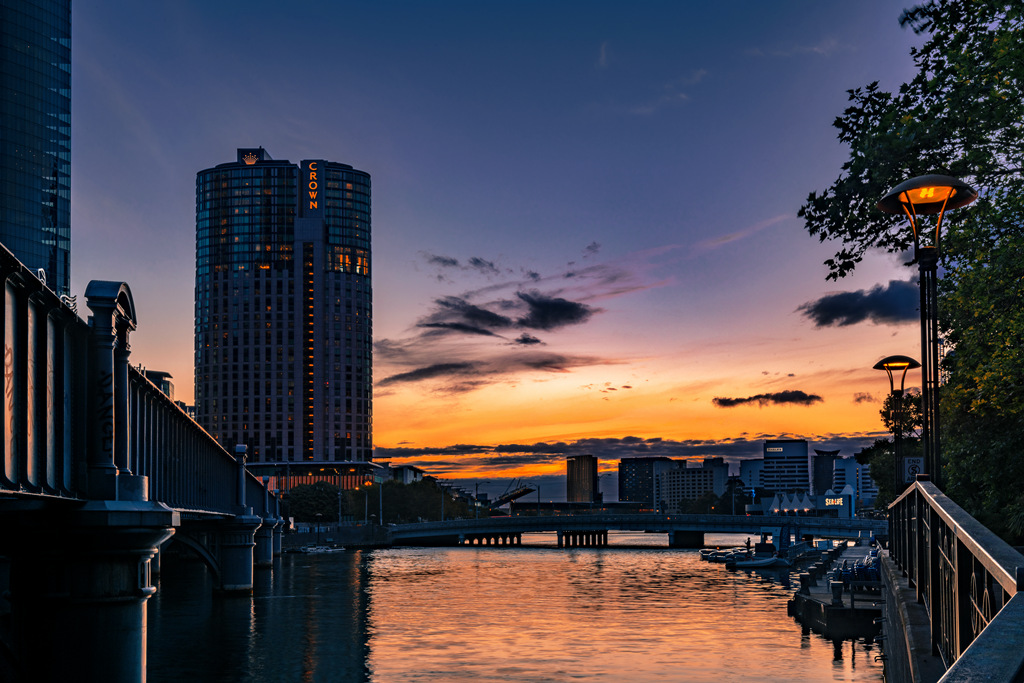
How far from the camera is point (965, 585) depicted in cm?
838

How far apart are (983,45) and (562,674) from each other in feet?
115

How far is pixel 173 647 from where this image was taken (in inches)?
2210

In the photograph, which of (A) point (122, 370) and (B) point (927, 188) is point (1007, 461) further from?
(A) point (122, 370)

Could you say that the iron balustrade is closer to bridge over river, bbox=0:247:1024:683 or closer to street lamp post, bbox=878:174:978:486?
bridge over river, bbox=0:247:1024:683

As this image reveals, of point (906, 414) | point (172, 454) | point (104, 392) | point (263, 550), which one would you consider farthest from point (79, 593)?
point (263, 550)

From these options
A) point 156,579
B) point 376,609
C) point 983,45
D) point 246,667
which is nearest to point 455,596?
point 376,609

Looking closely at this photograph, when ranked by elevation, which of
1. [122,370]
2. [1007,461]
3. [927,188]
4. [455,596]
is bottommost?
[455,596]

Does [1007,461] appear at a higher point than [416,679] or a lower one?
higher

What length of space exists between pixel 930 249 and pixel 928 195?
102 centimetres

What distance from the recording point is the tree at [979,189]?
64.4 feet

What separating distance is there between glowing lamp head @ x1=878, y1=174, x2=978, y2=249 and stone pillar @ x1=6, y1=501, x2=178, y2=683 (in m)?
15.3

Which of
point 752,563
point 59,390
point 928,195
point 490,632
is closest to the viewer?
point 928,195

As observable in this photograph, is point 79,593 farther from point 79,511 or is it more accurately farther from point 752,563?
point 752,563

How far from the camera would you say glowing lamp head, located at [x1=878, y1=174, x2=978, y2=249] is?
52.1 feet
